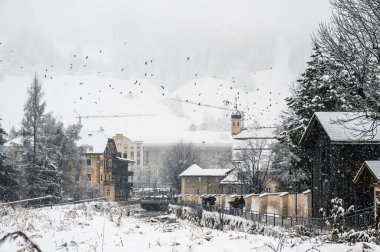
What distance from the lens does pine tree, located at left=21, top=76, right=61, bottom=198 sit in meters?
45.7

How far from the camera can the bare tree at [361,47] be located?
1218 cm

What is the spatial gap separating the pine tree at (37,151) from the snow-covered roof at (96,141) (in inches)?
1140

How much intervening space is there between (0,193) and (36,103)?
11.1 m

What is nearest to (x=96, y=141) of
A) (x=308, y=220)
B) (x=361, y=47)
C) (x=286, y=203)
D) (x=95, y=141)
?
(x=95, y=141)

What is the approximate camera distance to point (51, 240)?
11.1 metres

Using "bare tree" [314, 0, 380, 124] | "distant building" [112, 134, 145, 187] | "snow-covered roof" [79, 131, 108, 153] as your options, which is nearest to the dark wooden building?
"bare tree" [314, 0, 380, 124]

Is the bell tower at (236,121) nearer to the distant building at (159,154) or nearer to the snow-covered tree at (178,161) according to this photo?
the distant building at (159,154)

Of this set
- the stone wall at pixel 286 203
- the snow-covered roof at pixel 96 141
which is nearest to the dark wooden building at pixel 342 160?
the stone wall at pixel 286 203

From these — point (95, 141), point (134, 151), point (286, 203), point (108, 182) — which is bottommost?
point (108, 182)

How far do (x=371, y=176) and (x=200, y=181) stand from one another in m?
64.9

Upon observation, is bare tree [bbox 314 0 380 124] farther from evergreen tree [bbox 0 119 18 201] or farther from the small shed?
evergreen tree [bbox 0 119 18 201]

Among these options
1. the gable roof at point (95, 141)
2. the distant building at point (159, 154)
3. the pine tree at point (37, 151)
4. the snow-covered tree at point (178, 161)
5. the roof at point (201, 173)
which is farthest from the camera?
the distant building at point (159, 154)

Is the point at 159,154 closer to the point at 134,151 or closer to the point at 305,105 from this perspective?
the point at 134,151

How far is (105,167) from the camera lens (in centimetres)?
7981
